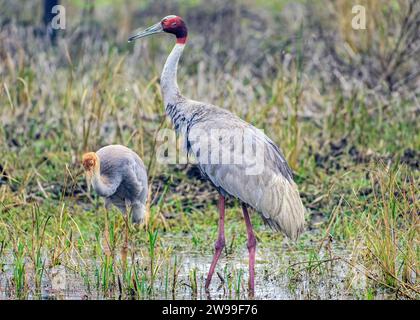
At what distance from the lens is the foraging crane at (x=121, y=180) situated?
6.98 meters

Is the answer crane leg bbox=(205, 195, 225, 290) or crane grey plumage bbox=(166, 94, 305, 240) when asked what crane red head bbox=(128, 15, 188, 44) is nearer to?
crane grey plumage bbox=(166, 94, 305, 240)

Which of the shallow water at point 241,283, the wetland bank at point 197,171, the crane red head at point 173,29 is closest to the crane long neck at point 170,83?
the crane red head at point 173,29

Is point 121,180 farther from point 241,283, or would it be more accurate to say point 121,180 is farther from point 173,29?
point 241,283

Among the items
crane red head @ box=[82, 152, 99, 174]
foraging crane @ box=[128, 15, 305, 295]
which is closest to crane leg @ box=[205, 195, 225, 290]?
foraging crane @ box=[128, 15, 305, 295]

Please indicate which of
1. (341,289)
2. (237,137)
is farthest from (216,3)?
(341,289)

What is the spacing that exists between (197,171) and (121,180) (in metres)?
1.60

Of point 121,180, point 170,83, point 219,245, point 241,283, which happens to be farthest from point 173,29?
point 241,283

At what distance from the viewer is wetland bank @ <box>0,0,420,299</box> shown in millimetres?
6086

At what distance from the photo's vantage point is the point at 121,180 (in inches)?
284

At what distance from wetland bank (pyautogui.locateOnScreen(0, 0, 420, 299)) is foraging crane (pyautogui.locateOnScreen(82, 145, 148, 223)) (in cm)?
12

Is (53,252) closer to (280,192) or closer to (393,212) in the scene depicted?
(280,192)

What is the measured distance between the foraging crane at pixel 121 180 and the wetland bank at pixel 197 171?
0.39 feet
